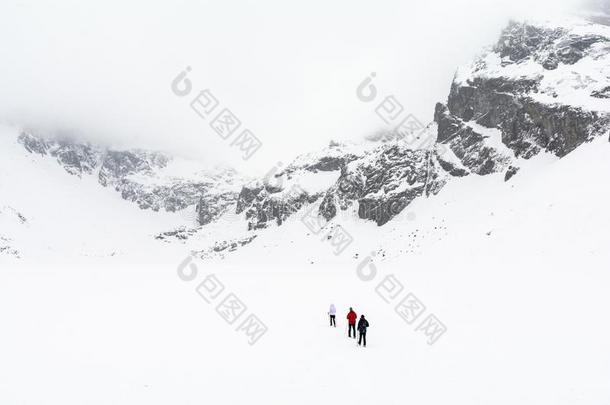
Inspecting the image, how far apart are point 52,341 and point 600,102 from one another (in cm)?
8966

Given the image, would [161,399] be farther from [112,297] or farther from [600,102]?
[600,102]

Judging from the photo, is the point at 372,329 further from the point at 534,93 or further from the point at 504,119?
the point at 504,119

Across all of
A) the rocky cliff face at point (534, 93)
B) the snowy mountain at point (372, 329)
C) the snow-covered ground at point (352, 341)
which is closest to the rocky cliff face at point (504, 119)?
the rocky cliff face at point (534, 93)

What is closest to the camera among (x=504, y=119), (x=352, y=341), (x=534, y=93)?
(x=352, y=341)

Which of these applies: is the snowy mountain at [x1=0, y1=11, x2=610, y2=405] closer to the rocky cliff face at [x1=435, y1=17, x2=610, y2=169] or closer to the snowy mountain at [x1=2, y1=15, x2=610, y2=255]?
the rocky cliff face at [x1=435, y1=17, x2=610, y2=169]

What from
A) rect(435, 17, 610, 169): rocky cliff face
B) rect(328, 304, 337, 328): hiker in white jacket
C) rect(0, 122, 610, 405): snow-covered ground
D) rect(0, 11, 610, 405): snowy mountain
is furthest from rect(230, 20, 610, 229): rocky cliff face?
rect(328, 304, 337, 328): hiker in white jacket

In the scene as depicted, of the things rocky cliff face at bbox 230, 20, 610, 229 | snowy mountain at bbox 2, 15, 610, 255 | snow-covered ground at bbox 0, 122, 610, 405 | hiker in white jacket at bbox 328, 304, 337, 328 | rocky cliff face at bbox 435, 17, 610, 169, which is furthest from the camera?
snowy mountain at bbox 2, 15, 610, 255

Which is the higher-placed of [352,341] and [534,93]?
[352,341]

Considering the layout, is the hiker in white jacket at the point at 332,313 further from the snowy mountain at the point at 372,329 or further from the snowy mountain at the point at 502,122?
the snowy mountain at the point at 502,122

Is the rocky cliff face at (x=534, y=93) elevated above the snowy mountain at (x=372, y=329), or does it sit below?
below

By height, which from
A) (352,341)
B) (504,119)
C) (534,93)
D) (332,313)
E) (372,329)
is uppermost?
(332,313)

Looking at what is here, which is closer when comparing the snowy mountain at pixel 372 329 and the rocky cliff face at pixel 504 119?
the snowy mountain at pixel 372 329

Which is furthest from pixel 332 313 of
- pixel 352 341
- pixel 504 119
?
pixel 504 119

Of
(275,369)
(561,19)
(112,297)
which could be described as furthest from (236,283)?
(561,19)
